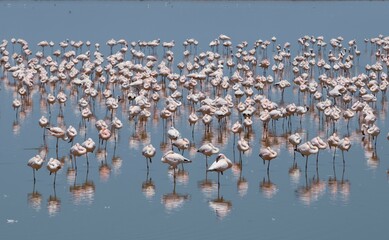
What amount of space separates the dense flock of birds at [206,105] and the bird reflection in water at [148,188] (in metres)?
0.08

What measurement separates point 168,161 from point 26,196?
9.65ft

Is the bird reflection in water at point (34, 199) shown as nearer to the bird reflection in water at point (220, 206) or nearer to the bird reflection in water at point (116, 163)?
the bird reflection in water at point (116, 163)

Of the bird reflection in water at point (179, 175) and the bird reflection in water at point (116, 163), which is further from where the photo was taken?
the bird reflection in water at point (116, 163)

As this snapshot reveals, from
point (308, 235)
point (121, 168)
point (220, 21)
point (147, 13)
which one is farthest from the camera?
point (147, 13)

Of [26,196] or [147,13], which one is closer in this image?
[26,196]

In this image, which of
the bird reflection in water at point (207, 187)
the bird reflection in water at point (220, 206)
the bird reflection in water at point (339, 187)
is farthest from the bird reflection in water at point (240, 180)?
the bird reflection in water at point (339, 187)

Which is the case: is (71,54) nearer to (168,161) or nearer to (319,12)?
(168,161)

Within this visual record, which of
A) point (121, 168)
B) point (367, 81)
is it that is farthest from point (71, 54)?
point (121, 168)

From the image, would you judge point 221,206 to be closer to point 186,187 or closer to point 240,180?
point 186,187

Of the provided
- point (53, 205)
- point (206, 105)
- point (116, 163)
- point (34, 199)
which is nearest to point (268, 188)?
point (116, 163)

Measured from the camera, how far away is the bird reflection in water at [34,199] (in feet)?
63.1

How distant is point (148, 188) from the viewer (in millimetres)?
20500

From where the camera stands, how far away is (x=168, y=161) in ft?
67.1

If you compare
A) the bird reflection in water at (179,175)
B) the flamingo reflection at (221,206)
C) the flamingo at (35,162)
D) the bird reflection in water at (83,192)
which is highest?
the flamingo at (35,162)
